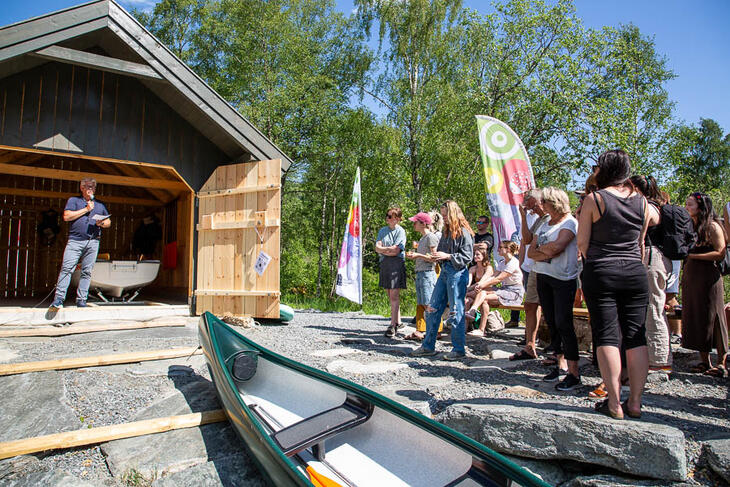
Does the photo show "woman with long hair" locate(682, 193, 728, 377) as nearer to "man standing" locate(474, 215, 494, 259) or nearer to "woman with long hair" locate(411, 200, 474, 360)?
"woman with long hair" locate(411, 200, 474, 360)

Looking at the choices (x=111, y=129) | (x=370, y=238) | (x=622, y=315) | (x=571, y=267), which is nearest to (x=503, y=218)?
(x=571, y=267)

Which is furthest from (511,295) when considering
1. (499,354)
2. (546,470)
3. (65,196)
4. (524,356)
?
(65,196)

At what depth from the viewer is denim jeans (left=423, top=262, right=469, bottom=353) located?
16.3 ft

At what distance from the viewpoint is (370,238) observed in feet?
69.5

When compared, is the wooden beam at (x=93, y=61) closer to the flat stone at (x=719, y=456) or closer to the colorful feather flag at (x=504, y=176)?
the colorful feather flag at (x=504, y=176)

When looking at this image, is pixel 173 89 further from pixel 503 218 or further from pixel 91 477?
pixel 91 477

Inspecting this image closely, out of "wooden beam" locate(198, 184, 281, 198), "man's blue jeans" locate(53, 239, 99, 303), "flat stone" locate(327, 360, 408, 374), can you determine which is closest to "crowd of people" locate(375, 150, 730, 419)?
"flat stone" locate(327, 360, 408, 374)

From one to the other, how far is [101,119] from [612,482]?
25.1ft

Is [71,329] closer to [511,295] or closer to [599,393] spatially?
[511,295]

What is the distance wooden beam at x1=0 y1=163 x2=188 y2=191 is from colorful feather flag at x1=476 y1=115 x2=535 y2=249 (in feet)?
21.9

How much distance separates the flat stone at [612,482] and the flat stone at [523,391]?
1.07 metres

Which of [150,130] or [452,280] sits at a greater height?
[150,130]

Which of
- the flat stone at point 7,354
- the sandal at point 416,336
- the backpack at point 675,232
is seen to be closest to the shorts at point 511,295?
the sandal at point 416,336

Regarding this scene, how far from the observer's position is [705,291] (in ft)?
14.2
